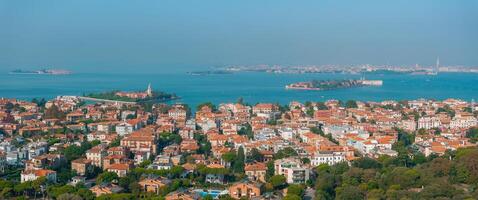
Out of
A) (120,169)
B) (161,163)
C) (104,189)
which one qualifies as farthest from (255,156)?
(104,189)

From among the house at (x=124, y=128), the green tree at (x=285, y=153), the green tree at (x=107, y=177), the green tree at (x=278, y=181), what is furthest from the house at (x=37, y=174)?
the house at (x=124, y=128)

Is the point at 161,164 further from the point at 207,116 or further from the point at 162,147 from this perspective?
the point at 207,116

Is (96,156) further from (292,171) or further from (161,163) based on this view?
(292,171)

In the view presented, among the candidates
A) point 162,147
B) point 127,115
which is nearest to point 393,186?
point 162,147

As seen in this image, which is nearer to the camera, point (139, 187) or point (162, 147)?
point (139, 187)

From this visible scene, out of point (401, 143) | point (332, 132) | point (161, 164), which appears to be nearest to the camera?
point (161, 164)

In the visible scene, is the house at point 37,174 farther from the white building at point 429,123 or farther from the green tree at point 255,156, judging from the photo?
the white building at point 429,123
